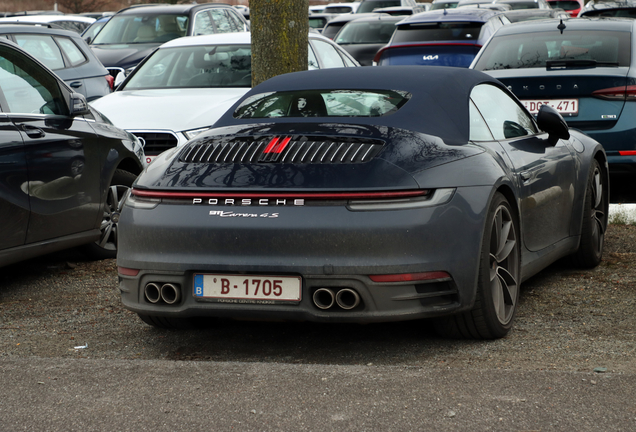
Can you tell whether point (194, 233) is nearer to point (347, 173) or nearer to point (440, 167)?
point (347, 173)

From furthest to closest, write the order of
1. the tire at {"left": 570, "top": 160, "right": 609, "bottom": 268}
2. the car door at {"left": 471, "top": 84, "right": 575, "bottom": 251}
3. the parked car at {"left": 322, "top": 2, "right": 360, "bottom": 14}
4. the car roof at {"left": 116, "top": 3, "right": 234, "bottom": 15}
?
the parked car at {"left": 322, "top": 2, "right": 360, "bottom": 14}, the car roof at {"left": 116, "top": 3, "right": 234, "bottom": 15}, the tire at {"left": 570, "top": 160, "right": 609, "bottom": 268}, the car door at {"left": 471, "top": 84, "right": 575, "bottom": 251}

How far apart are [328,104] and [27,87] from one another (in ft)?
8.26

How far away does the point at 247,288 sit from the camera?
4207 mm

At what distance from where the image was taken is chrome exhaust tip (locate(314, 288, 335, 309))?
411cm

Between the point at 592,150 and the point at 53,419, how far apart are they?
4128mm

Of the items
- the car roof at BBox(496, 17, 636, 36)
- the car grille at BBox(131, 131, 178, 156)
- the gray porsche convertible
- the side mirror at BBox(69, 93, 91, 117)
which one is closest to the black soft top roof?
the gray porsche convertible

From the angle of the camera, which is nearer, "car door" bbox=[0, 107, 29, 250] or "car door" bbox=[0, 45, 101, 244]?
"car door" bbox=[0, 107, 29, 250]

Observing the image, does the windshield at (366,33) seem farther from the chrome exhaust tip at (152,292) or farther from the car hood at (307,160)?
the chrome exhaust tip at (152,292)

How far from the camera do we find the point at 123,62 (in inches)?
589

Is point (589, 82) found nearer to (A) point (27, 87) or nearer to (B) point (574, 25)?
(B) point (574, 25)

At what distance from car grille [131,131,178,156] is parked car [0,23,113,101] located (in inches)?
126

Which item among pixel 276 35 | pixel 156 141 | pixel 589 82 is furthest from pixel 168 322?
pixel 589 82

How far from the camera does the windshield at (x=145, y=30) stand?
52.7ft

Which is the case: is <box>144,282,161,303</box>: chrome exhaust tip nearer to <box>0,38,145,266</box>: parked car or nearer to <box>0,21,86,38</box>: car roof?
<box>0,38,145,266</box>: parked car
